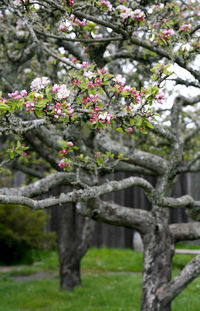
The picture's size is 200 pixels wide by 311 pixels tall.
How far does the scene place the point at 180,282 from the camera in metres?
5.08

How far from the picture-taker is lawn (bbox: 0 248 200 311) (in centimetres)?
705

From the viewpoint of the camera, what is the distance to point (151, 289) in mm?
5418

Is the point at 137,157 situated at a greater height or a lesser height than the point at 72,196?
greater

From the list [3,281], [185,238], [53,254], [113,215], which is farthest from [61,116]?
[53,254]

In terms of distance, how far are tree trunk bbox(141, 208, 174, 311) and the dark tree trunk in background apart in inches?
116

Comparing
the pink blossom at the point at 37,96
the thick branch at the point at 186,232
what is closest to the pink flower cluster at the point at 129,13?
the pink blossom at the point at 37,96

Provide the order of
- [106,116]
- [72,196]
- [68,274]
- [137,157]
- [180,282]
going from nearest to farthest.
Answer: [106,116] < [72,196] < [180,282] < [137,157] < [68,274]

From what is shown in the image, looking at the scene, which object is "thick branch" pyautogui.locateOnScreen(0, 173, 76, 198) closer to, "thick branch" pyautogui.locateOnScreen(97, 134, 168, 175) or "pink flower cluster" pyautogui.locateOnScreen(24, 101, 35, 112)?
"thick branch" pyautogui.locateOnScreen(97, 134, 168, 175)

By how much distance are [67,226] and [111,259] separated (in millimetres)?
4266

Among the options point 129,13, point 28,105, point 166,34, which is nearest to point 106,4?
point 129,13

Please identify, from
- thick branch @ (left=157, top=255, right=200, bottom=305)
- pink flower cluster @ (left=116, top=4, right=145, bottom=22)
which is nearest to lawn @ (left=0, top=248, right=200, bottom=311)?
thick branch @ (left=157, top=255, right=200, bottom=305)

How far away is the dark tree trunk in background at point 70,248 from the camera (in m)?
8.33

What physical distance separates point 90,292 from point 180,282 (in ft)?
11.3

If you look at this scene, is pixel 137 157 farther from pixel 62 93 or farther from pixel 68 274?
pixel 68 274
